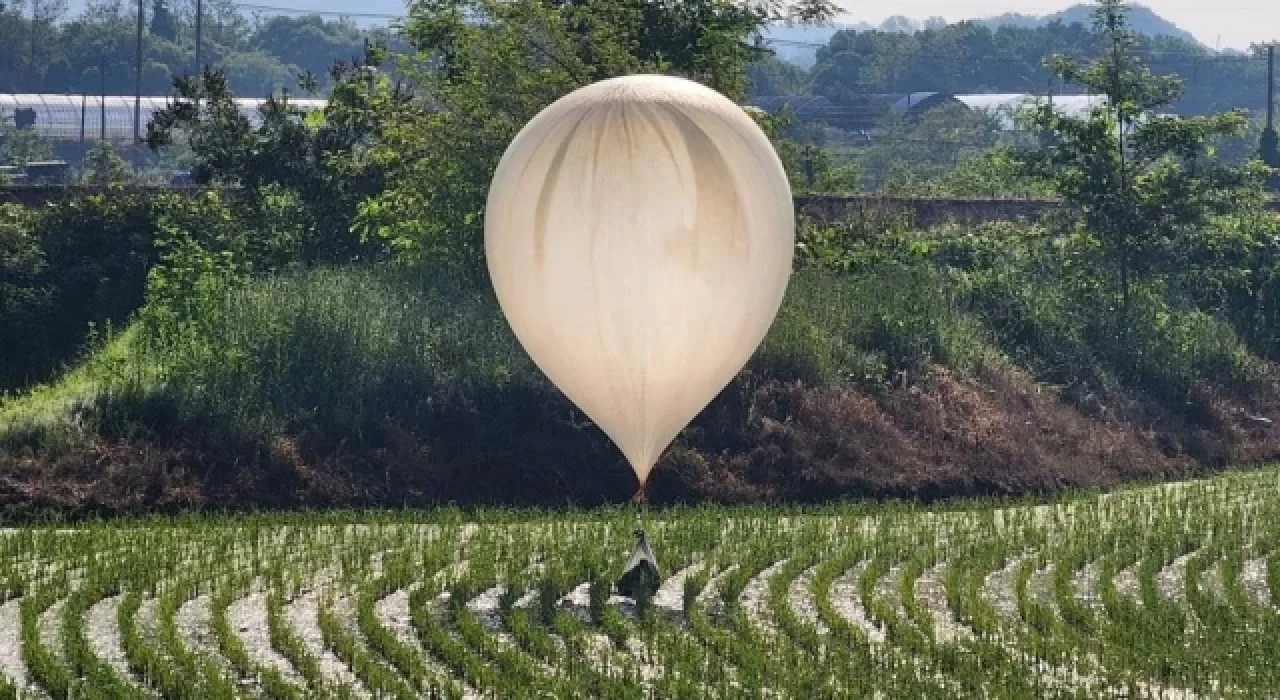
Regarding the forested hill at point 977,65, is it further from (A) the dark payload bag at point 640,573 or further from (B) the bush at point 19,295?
(A) the dark payload bag at point 640,573

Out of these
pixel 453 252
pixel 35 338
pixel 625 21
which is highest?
pixel 625 21

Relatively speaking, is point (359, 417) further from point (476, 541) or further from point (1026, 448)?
point (1026, 448)

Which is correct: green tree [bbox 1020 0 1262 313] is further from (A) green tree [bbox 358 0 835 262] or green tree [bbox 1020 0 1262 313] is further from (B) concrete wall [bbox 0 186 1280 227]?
(A) green tree [bbox 358 0 835 262]

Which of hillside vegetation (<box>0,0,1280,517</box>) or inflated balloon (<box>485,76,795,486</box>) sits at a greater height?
inflated balloon (<box>485,76,795,486</box>)

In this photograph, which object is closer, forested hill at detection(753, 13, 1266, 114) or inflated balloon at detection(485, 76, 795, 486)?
inflated balloon at detection(485, 76, 795, 486)

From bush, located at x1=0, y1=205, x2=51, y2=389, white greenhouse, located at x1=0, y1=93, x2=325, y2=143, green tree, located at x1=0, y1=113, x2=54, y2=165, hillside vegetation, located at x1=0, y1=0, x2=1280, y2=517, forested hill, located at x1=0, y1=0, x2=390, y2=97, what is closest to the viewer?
hillside vegetation, located at x1=0, y1=0, x2=1280, y2=517

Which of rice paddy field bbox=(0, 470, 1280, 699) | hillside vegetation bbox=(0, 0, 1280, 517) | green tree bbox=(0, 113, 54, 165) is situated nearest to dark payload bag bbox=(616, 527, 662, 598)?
rice paddy field bbox=(0, 470, 1280, 699)

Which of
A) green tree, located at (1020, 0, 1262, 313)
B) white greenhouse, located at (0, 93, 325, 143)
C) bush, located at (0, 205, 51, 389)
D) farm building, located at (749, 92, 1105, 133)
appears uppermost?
green tree, located at (1020, 0, 1262, 313)

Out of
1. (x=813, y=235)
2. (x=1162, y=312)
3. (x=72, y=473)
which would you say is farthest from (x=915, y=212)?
(x=72, y=473)
